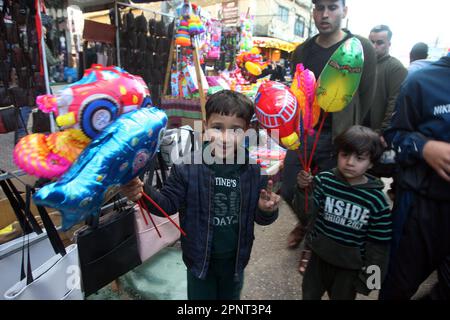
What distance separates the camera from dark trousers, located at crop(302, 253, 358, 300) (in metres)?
1.49

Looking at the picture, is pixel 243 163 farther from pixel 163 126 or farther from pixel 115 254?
pixel 115 254

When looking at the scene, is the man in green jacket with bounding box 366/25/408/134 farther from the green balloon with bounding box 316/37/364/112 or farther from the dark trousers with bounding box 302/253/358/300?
the dark trousers with bounding box 302/253/358/300

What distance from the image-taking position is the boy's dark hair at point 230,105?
3.95 feet

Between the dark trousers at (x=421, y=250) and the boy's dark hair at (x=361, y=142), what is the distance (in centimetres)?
25

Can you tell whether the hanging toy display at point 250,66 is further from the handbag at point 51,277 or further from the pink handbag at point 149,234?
the handbag at point 51,277

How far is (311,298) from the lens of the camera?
1581 millimetres

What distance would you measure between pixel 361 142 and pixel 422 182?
30cm

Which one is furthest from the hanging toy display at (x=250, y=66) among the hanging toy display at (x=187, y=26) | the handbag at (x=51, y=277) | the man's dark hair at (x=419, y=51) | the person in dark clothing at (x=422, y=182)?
the handbag at (x=51, y=277)

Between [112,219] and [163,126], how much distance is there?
2.51 feet

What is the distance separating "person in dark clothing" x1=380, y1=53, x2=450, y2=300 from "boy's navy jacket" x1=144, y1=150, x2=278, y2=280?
24.6 inches

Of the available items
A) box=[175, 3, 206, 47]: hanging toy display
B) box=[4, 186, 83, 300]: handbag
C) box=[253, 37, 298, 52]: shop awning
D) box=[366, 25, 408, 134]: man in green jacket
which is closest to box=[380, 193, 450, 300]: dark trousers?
box=[4, 186, 83, 300]: handbag

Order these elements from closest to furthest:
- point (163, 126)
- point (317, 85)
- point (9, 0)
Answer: point (163, 126)
point (317, 85)
point (9, 0)

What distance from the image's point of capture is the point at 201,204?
1.31 meters
